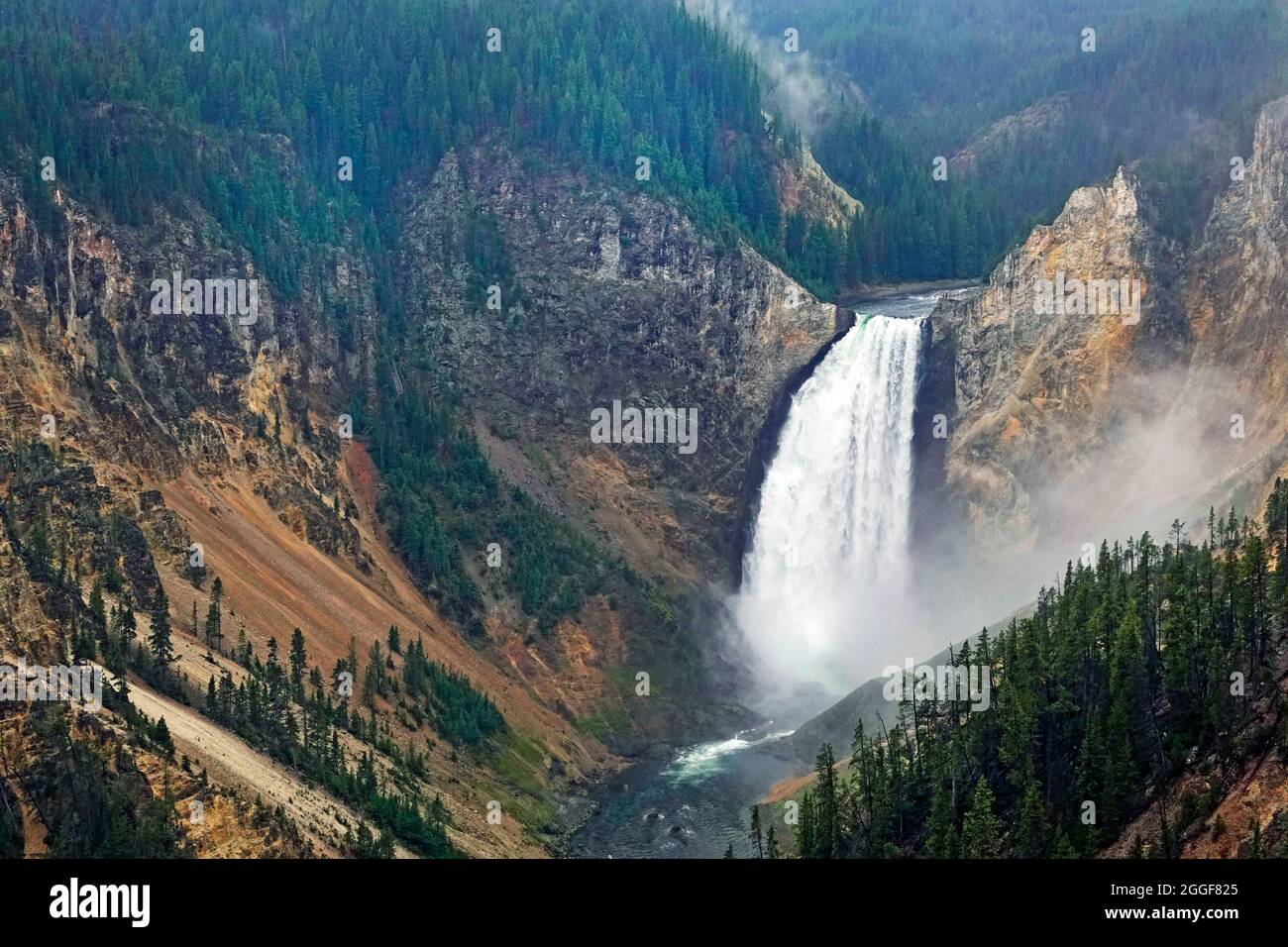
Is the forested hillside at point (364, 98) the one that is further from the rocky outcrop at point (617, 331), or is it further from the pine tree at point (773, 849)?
the pine tree at point (773, 849)

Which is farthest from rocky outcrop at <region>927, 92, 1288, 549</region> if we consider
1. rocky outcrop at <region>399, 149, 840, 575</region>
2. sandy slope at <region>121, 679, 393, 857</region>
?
sandy slope at <region>121, 679, 393, 857</region>

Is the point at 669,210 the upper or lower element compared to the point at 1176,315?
upper

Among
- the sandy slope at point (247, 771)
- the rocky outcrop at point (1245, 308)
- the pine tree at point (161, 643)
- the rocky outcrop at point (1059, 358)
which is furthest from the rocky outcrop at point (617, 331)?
the sandy slope at point (247, 771)

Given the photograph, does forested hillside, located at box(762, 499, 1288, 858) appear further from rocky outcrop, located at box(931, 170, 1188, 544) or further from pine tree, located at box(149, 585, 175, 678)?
rocky outcrop, located at box(931, 170, 1188, 544)

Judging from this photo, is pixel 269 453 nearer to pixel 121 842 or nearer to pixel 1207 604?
pixel 121 842
